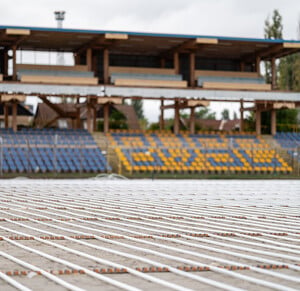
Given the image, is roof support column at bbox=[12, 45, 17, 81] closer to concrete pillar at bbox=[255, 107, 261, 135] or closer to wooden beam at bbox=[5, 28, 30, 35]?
wooden beam at bbox=[5, 28, 30, 35]

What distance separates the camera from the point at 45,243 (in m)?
10.9

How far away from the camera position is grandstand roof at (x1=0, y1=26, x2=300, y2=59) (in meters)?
45.0

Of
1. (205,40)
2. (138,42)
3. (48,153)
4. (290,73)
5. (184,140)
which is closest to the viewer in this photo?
(48,153)

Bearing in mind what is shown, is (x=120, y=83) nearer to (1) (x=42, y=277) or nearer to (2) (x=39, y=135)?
(2) (x=39, y=135)

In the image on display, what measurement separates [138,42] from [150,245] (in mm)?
38584

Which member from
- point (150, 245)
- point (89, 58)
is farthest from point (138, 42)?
point (150, 245)

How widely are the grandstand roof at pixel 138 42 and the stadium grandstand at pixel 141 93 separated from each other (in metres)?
0.07

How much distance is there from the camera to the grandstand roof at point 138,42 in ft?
148

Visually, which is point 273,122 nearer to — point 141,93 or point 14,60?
point 141,93

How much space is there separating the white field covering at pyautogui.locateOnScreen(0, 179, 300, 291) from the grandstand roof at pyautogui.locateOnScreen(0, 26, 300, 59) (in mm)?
26166

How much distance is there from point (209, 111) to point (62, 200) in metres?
107

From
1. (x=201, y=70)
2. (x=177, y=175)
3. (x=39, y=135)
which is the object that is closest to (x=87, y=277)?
(x=177, y=175)

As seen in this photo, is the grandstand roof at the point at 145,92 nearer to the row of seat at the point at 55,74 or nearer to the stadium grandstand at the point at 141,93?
the stadium grandstand at the point at 141,93

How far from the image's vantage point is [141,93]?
46.4 metres
